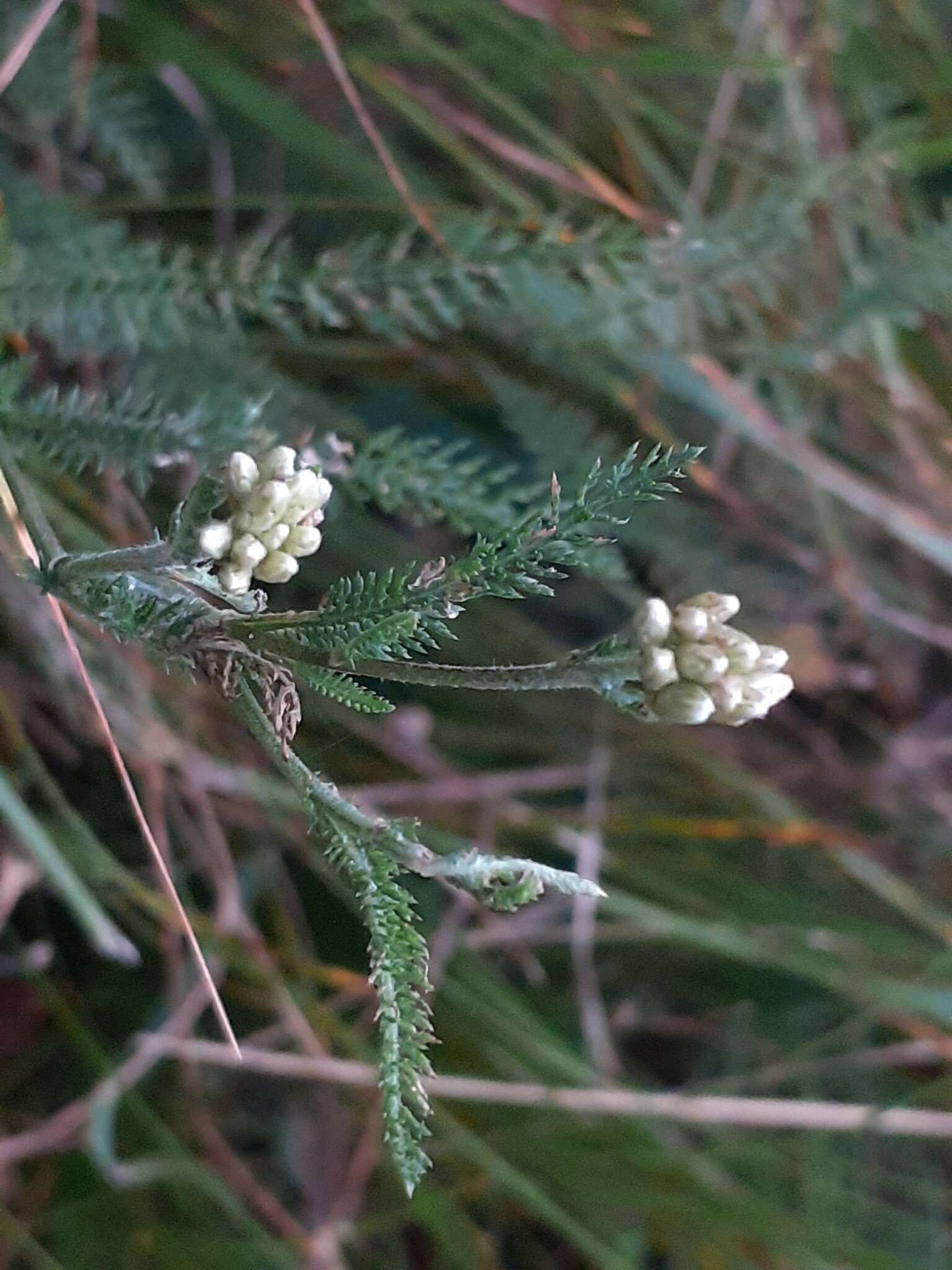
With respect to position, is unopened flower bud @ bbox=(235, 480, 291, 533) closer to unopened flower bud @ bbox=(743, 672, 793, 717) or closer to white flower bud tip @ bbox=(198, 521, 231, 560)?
white flower bud tip @ bbox=(198, 521, 231, 560)

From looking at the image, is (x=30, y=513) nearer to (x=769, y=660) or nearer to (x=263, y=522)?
(x=263, y=522)

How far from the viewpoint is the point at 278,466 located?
0.27m

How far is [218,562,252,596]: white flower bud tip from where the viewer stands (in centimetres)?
26

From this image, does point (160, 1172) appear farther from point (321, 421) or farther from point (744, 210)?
point (744, 210)

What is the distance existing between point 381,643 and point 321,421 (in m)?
0.46

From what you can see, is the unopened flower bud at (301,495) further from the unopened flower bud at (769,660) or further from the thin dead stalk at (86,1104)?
the thin dead stalk at (86,1104)

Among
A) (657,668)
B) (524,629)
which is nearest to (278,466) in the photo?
(657,668)

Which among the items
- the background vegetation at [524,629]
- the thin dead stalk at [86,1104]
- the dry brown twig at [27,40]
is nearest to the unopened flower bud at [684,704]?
the background vegetation at [524,629]

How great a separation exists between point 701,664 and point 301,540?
112 mm

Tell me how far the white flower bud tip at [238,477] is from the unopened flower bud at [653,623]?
0.35 ft

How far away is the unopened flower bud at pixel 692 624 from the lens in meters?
0.27

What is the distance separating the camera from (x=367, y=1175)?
898 millimetres

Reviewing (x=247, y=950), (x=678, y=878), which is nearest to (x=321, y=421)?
(x=247, y=950)

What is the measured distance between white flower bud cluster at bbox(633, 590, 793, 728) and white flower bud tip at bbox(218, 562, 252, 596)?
0.10 meters
